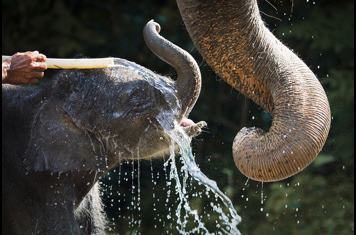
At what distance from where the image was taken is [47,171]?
2.53m

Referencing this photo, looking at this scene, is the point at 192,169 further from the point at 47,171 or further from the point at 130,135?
the point at 47,171

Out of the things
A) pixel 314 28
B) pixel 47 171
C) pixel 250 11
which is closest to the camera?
pixel 250 11

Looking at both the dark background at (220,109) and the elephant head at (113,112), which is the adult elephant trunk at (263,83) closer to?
the elephant head at (113,112)

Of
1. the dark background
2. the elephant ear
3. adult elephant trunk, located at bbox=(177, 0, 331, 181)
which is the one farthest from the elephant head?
the dark background

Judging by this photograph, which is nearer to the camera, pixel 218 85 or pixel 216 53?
pixel 216 53

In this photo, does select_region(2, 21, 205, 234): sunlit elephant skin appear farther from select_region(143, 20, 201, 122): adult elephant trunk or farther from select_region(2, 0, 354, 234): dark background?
select_region(2, 0, 354, 234): dark background

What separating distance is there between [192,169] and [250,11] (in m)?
0.61

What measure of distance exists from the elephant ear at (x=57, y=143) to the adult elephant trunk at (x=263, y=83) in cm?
54

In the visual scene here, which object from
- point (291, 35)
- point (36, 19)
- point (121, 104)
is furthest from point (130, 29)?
point (121, 104)

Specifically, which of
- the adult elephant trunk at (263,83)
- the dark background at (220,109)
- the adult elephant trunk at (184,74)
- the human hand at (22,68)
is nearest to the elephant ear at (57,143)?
the human hand at (22,68)

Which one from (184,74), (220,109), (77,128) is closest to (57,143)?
(77,128)

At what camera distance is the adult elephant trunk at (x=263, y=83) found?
83.7 inches

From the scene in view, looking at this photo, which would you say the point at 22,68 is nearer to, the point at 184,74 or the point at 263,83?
the point at 184,74

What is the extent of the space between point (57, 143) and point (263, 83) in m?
0.75
